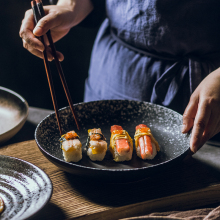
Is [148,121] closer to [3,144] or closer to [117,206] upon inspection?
[117,206]

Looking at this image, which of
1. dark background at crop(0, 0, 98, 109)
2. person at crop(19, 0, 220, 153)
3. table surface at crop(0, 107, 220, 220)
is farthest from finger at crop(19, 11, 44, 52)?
dark background at crop(0, 0, 98, 109)

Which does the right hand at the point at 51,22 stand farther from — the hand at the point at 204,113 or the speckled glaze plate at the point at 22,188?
the hand at the point at 204,113

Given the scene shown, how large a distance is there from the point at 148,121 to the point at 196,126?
1.46 feet

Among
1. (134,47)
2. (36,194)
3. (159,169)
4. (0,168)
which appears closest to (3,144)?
(0,168)

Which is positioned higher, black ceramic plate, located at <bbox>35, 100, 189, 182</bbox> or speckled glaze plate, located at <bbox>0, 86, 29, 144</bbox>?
speckled glaze plate, located at <bbox>0, 86, 29, 144</bbox>

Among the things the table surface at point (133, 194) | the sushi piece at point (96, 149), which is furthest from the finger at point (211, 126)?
the sushi piece at point (96, 149)

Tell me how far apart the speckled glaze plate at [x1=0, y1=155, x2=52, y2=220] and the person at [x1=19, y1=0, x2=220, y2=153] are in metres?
0.58

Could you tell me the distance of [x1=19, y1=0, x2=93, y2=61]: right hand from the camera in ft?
4.09

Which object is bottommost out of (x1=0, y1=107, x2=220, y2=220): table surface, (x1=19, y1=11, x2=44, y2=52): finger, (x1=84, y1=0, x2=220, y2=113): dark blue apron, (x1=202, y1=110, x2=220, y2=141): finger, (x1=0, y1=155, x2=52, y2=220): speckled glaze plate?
(x1=0, y1=107, x2=220, y2=220): table surface

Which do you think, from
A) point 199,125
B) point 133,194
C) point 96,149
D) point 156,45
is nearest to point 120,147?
point 96,149

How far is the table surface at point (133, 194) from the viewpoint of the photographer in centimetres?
93

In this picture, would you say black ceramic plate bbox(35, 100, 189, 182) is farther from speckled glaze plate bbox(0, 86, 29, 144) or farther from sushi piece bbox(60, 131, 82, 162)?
speckled glaze plate bbox(0, 86, 29, 144)

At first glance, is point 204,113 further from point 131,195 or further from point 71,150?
point 71,150

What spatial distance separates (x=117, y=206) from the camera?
940 millimetres
